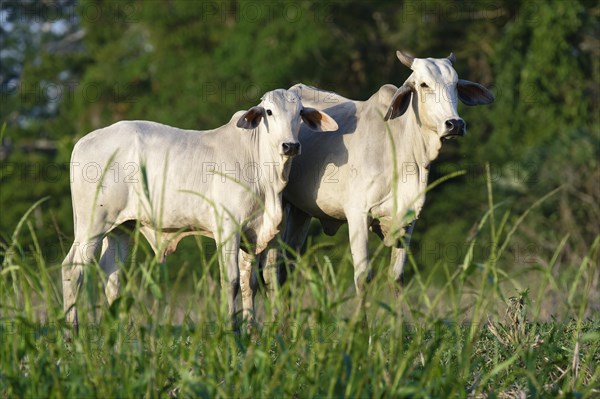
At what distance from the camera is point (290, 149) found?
6.03 meters

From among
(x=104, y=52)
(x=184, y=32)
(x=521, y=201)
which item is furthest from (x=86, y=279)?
(x=104, y=52)

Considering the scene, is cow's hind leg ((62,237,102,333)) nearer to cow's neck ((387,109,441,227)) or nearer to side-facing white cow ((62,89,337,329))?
side-facing white cow ((62,89,337,329))

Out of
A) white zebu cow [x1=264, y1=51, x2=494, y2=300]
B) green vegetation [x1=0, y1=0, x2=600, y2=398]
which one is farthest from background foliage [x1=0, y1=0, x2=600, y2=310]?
white zebu cow [x1=264, y1=51, x2=494, y2=300]

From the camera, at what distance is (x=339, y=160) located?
6602 millimetres

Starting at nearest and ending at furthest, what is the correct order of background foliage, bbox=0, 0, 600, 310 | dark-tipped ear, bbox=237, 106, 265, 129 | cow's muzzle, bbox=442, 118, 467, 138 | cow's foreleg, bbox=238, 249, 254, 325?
cow's muzzle, bbox=442, 118, 467, 138 < dark-tipped ear, bbox=237, 106, 265, 129 < cow's foreleg, bbox=238, 249, 254, 325 < background foliage, bbox=0, 0, 600, 310

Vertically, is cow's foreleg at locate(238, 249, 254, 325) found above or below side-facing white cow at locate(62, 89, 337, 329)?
below

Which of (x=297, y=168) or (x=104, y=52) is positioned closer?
(x=297, y=168)

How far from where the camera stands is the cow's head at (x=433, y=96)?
602 centimetres

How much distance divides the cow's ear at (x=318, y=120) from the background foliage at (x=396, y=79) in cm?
907

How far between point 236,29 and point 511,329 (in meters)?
14.9

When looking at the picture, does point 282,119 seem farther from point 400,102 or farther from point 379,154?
point 400,102

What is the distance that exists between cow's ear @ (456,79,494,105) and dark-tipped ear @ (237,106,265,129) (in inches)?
47.1

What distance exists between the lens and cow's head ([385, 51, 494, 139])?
602cm

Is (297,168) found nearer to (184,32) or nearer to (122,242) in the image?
(122,242)
